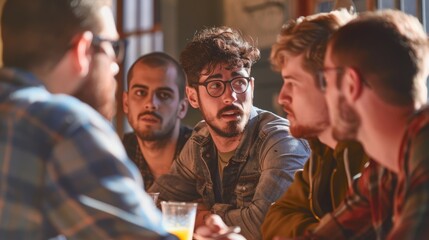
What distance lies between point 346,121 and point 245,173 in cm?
126

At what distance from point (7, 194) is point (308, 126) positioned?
0.95 m

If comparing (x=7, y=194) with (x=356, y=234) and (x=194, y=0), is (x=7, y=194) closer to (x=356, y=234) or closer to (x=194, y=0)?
(x=356, y=234)

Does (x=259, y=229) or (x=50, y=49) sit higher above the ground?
(x=50, y=49)

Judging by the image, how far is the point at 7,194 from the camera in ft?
A: 4.43

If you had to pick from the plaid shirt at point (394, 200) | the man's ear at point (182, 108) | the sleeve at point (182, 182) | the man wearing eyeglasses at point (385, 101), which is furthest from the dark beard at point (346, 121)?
the man's ear at point (182, 108)

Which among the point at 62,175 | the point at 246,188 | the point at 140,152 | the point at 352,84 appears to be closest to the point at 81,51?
the point at 62,175

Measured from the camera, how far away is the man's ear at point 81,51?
1531mm

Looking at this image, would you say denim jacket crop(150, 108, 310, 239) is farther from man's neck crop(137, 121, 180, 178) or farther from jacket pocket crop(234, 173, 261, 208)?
man's neck crop(137, 121, 180, 178)

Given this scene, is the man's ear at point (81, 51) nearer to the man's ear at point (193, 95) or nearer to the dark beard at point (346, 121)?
the dark beard at point (346, 121)

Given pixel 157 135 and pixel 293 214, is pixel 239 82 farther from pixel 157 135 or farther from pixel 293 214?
pixel 293 214

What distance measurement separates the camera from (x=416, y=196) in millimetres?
1254

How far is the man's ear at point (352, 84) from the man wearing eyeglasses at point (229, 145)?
1055mm

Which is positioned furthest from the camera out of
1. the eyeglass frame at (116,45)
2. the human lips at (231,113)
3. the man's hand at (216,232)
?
the human lips at (231,113)

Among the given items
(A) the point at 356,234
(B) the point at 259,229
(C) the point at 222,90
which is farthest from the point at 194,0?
(A) the point at 356,234
